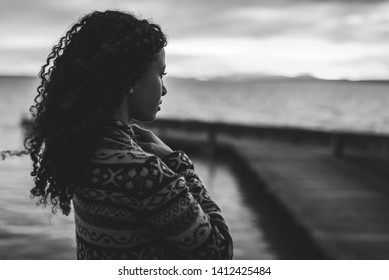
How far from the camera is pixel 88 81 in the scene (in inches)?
52.4

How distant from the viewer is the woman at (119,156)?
1.25m

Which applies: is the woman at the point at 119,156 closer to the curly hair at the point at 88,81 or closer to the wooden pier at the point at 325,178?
the curly hair at the point at 88,81

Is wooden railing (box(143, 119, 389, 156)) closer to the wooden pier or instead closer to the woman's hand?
the wooden pier

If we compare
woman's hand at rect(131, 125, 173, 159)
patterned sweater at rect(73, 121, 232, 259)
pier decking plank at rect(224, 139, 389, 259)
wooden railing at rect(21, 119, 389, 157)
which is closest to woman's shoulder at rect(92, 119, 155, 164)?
patterned sweater at rect(73, 121, 232, 259)

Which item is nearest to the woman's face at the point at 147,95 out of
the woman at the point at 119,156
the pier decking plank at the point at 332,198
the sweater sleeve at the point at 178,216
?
the woman at the point at 119,156

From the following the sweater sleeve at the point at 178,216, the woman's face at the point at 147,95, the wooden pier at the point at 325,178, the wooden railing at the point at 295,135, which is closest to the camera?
the sweater sleeve at the point at 178,216

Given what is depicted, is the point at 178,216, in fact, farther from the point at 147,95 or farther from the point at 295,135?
the point at 295,135

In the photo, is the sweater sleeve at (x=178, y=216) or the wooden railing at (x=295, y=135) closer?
the sweater sleeve at (x=178, y=216)

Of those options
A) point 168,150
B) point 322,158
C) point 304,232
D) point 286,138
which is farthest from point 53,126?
point 286,138

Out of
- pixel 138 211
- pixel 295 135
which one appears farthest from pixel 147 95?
pixel 295 135

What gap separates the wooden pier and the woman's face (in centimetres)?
406

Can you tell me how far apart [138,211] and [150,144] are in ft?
0.80

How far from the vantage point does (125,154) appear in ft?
4.11

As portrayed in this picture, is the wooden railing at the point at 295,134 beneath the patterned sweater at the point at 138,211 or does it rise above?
above
